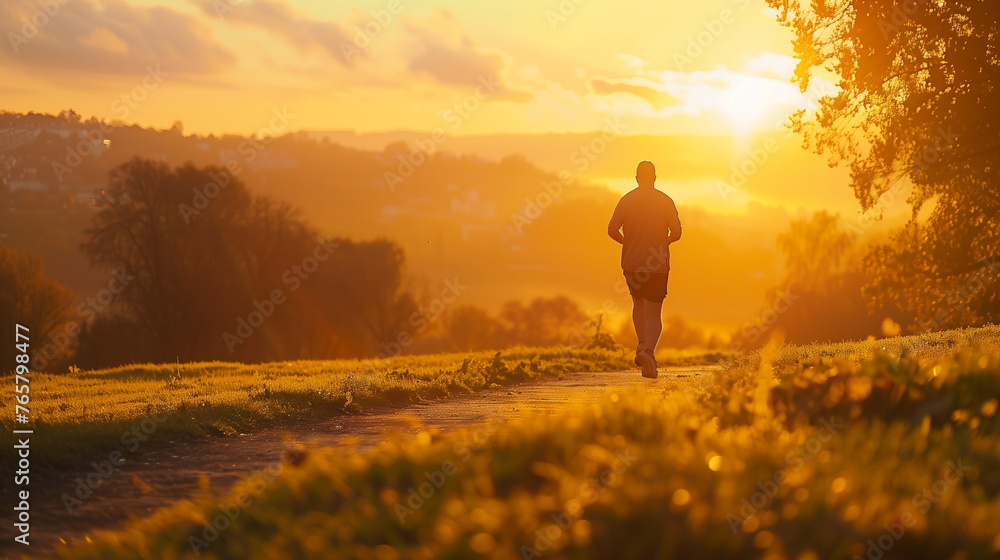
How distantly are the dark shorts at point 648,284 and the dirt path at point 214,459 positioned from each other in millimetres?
1961

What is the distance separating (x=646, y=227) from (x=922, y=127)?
10.4 m

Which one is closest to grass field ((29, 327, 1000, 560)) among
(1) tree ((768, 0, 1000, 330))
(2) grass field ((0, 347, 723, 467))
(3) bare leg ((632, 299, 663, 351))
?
(2) grass field ((0, 347, 723, 467))

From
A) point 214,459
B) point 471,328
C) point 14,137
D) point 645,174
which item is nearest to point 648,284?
point 645,174

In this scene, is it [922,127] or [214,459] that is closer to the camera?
[214,459]

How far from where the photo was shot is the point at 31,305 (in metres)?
42.3

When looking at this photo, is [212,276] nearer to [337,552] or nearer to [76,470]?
[76,470]

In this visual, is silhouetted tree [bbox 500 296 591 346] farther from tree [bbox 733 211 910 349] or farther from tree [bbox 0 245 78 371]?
tree [bbox 0 245 78 371]

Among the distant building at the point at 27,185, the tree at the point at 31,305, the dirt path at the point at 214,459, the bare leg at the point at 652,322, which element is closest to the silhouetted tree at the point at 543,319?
the distant building at the point at 27,185

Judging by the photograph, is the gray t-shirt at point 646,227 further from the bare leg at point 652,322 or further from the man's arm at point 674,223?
the bare leg at point 652,322

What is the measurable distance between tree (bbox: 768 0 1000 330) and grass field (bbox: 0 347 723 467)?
750 centimetres

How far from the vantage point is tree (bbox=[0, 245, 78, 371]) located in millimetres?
40750

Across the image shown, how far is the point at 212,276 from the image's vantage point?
4634 cm

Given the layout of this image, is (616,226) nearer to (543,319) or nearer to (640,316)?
(640,316)

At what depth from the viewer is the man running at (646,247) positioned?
11.8 metres
